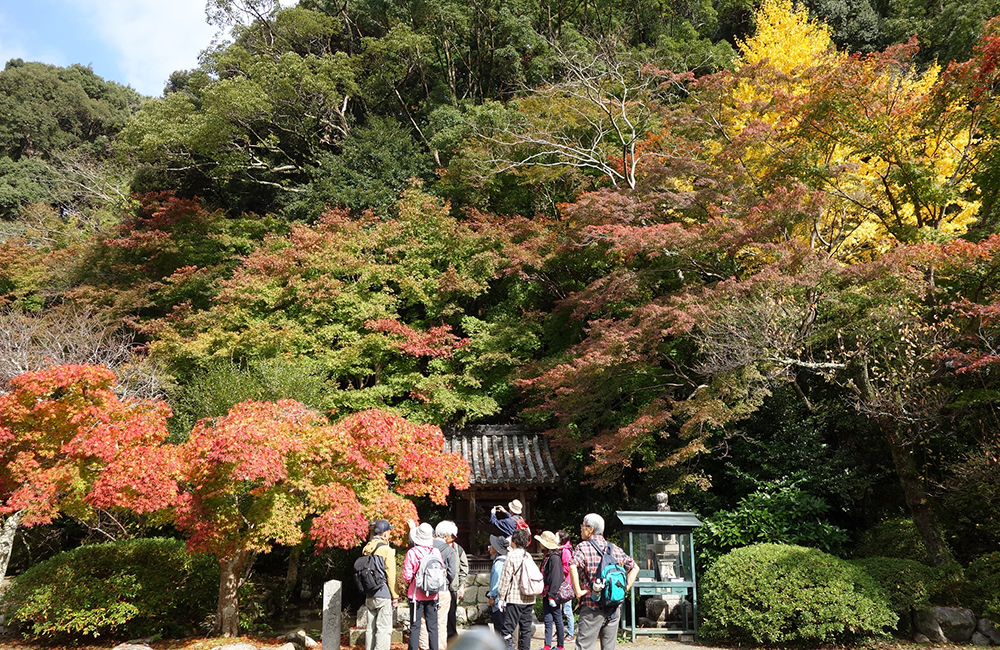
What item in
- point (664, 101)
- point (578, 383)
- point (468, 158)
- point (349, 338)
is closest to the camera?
point (578, 383)

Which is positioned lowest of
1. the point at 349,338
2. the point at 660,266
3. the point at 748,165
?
the point at 349,338

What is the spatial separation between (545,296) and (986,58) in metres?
8.59

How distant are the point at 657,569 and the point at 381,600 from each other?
4.14m

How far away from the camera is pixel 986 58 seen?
872 centimetres

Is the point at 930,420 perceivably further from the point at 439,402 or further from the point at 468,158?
the point at 468,158

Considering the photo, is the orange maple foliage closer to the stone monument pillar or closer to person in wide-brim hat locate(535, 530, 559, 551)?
the stone monument pillar

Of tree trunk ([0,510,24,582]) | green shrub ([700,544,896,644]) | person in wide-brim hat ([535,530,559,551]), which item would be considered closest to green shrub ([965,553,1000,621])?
green shrub ([700,544,896,644])

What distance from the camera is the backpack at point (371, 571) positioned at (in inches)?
250

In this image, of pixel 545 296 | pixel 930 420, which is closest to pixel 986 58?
pixel 930 420

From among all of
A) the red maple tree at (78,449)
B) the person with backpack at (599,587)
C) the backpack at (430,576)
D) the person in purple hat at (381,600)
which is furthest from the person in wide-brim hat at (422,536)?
the red maple tree at (78,449)

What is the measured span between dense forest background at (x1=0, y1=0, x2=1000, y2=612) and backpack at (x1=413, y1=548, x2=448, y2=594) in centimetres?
431

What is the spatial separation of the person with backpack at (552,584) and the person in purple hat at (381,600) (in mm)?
1636

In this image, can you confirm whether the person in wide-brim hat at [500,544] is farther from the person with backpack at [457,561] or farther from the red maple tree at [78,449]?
the red maple tree at [78,449]

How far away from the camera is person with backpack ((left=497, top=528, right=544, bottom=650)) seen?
223 inches
